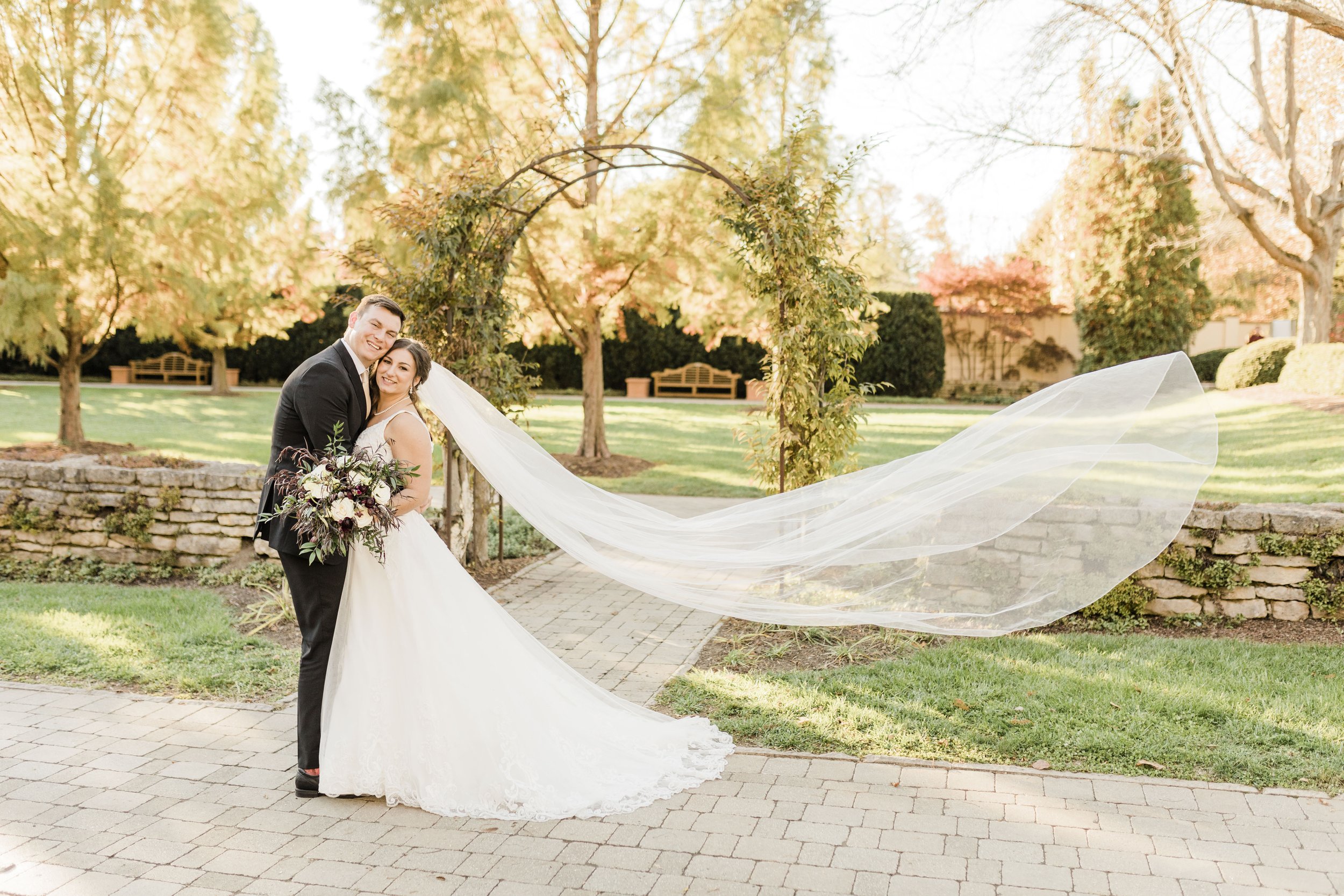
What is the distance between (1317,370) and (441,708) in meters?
16.7

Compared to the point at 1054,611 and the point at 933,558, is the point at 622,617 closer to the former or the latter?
the point at 933,558

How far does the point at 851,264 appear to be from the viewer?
754 cm

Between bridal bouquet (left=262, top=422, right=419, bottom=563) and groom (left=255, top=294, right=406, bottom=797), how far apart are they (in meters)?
0.07

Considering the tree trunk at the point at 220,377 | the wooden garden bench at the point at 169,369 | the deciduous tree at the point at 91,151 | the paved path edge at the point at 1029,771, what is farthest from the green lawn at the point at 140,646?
the wooden garden bench at the point at 169,369

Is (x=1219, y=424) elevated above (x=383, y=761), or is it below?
above

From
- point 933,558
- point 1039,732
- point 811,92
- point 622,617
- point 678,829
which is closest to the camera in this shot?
point 678,829

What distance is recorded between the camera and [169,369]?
28.8 meters

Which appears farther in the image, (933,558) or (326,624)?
(933,558)

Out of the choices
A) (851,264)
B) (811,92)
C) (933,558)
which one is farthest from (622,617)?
(811,92)

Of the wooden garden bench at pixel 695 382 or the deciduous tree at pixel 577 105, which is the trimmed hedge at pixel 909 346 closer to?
the wooden garden bench at pixel 695 382

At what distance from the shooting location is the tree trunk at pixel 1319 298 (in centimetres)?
1730

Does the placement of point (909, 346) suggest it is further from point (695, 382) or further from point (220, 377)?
point (220, 377)

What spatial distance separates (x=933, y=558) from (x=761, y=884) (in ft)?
7.52

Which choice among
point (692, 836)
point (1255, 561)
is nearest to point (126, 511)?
point (692, 836)
